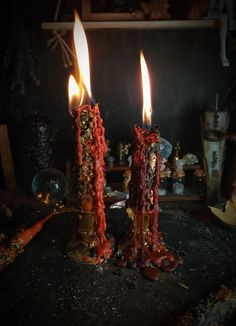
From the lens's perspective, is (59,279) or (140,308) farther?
(59,279)

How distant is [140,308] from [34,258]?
2.14 feet

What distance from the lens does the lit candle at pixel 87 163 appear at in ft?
4.81

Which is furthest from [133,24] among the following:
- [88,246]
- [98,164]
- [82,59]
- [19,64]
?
[88,246]

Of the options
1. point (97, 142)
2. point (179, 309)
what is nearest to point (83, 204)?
point (97, 142)

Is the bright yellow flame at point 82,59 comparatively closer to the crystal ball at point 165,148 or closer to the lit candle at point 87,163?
the lit candle at point 87,163

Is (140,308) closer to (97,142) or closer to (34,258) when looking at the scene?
(34,258)

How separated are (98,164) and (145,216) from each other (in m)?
0.37

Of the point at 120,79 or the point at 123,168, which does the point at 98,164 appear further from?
the point at 120,79

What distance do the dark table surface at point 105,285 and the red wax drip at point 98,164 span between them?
98mm

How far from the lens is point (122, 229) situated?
1.93m

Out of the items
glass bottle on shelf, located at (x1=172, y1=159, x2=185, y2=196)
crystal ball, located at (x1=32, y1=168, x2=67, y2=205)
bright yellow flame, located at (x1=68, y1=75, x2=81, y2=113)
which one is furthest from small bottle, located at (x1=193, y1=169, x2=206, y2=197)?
bright yellow flame, located at (x1=68, y1=75, x2=81, y2=113)

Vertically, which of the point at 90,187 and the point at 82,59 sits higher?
the point at 82,59

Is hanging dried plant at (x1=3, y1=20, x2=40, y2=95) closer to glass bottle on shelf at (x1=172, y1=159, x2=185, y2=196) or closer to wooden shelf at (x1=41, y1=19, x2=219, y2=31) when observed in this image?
wooden shelf at (x1=41, y1=19, x2=219, y2=31)

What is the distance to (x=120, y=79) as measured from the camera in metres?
3.91
